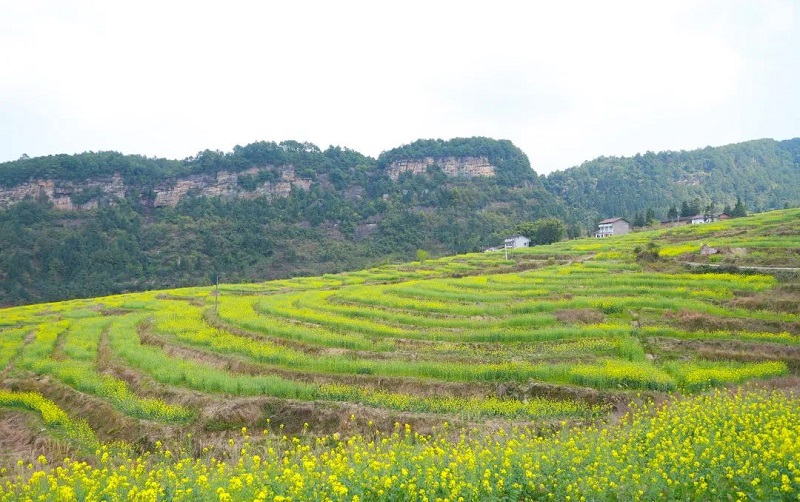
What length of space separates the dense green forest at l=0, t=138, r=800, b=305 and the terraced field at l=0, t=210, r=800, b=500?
1743 inches

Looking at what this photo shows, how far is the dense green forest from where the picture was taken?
70438mm

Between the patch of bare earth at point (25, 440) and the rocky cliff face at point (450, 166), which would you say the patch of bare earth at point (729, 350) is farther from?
the rocky cliff face at point (450, 166)

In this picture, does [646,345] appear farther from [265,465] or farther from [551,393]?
[265,465]

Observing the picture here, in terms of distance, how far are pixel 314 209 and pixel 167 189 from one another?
28.1m

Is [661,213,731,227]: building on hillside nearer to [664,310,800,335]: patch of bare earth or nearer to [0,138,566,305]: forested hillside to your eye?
[0,138,566,305]: forested hillside

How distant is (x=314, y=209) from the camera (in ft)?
316

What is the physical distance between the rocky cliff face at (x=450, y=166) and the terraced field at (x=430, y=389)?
8290 centimetres

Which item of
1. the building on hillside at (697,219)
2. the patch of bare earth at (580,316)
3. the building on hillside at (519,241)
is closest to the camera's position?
the patch of bare earth at (580,316)

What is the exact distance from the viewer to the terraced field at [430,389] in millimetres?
7043

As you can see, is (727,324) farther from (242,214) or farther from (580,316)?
(242,214)

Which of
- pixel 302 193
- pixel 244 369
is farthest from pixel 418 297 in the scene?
pixel 302 193

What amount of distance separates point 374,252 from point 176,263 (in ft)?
96.1

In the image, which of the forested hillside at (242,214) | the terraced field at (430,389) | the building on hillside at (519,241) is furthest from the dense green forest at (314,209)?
the terraced field at (430,389)

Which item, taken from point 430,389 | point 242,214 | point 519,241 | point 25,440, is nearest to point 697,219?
point 519,241
